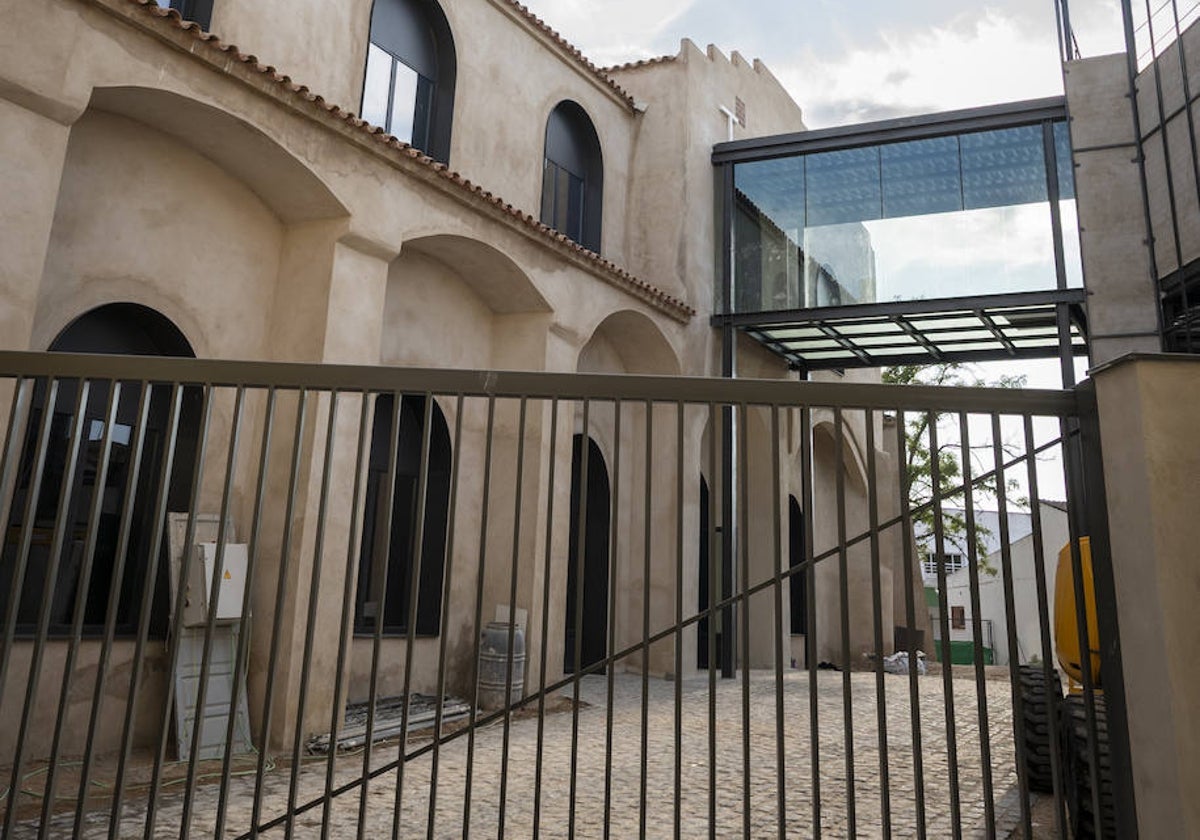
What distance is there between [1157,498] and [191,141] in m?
8.33

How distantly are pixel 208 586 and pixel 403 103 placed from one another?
6.91 m

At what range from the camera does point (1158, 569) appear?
270 centimetres

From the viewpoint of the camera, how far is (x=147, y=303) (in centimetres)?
800

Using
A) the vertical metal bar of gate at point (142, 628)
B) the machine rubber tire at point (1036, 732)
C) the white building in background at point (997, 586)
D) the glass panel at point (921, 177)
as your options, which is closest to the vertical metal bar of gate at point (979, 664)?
the vertical metal bar of gate at point (142, 628)

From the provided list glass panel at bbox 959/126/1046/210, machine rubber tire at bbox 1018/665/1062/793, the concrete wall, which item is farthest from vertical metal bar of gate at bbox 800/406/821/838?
glass panel at bbox 959/126/1046/210

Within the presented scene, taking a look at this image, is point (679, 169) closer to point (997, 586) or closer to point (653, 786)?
point (653, 786)

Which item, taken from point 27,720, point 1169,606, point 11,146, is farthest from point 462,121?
point 1169,606

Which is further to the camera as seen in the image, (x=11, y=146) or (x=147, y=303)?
(x=147, y=303)

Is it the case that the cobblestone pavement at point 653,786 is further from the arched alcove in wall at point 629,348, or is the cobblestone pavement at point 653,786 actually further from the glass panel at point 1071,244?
the glass panel at point 1071,244

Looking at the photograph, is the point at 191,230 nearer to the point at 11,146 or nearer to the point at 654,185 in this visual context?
the point at 11,146

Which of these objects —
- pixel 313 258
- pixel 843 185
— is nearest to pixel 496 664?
pixel 313 258

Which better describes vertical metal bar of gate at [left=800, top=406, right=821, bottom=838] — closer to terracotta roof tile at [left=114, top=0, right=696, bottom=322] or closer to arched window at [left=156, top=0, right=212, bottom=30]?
terracotta roof tile at [left=114, top=0, right=696, bottom=322]

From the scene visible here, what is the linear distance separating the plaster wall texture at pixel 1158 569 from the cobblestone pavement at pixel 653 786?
0.96 m

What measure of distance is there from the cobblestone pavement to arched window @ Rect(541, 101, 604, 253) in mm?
7781
